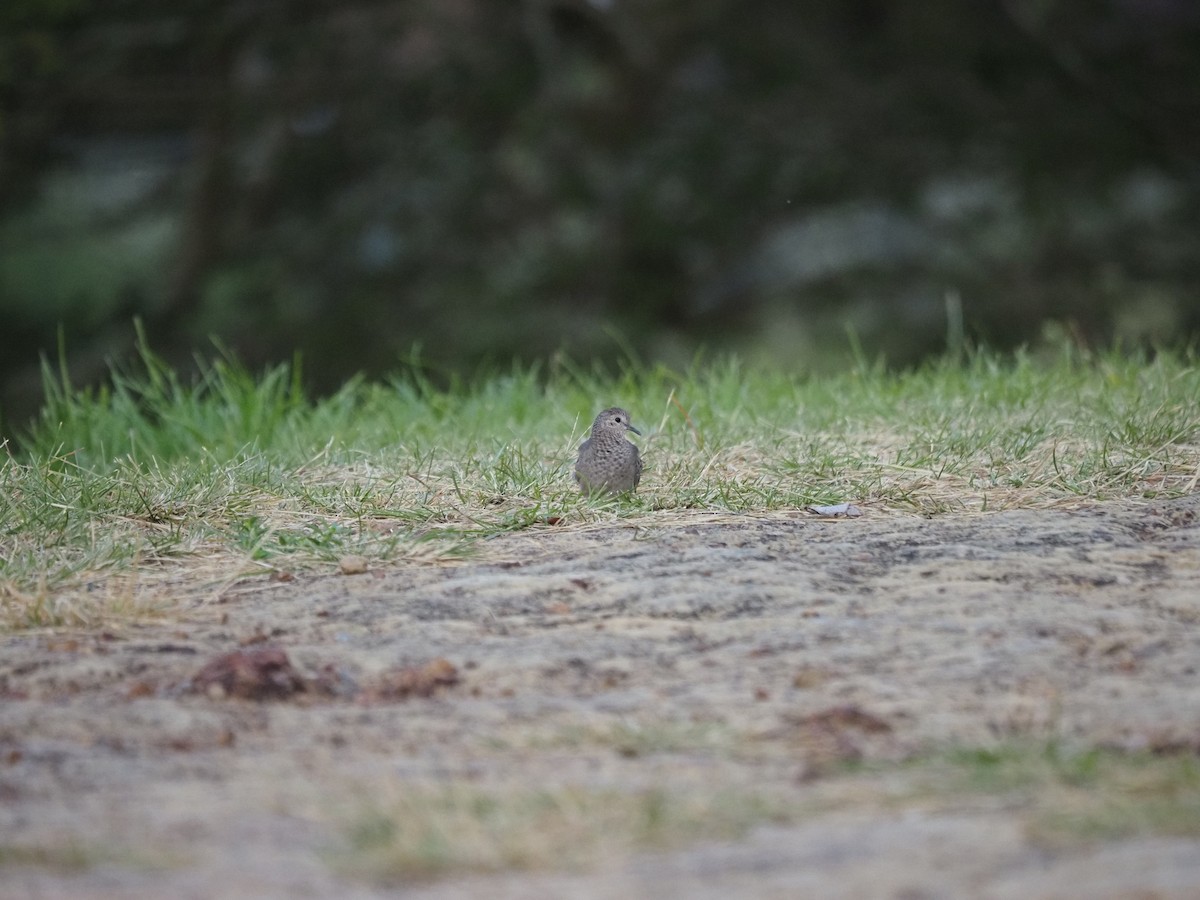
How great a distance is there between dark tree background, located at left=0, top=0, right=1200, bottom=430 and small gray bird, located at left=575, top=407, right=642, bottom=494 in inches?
166

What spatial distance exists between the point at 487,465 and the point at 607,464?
1.36 ft

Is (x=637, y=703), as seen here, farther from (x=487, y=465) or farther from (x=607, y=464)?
(x=487, y=465)

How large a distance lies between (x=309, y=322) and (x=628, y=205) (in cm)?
194

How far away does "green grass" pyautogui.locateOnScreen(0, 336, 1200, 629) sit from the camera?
A: 9.16 ft

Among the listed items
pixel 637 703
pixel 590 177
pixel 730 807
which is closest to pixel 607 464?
pixel 637 703

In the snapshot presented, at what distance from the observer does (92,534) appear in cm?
288

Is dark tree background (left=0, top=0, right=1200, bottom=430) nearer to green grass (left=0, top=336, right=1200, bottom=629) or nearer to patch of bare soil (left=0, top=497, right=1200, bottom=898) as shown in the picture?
green grass (left=0, top=336, right=1200, bottom=629)

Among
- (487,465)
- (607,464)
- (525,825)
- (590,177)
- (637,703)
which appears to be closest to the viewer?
(525,825)

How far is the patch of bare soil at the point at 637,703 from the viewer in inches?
60.3

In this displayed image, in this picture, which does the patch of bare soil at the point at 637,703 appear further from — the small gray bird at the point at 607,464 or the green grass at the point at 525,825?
the small gray bird at the point at 607,464

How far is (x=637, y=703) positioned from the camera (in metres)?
2.05

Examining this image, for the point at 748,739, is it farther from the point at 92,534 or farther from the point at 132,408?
the point at 132,408

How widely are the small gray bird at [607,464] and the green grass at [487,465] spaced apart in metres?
0.05

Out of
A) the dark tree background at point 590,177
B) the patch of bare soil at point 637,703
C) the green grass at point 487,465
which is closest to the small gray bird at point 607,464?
the green grass at point 487,465
